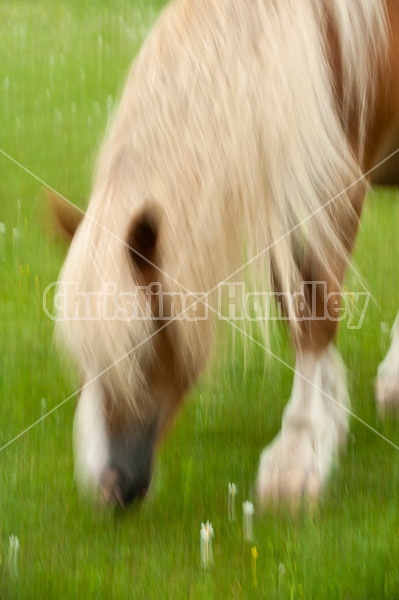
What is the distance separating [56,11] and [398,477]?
23.5 ft

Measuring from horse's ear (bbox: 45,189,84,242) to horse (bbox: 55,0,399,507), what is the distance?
7 cm

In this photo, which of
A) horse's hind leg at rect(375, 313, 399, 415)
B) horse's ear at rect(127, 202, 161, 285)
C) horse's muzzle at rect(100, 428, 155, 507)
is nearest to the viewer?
horse's ear at rect(127, 202, 161, 285)

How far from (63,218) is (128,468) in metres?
0.63

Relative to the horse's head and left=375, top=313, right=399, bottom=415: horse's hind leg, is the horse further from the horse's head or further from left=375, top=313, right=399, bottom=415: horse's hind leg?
left=375, top=313, right=399, bottom=415: horse's hind leg

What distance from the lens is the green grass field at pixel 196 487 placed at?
2.38 meters

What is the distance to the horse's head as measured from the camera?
7.11 ft

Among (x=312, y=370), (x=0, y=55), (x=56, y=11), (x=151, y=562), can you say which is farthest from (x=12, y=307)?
(x=56, y=11)

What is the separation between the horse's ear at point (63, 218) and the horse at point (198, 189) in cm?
7

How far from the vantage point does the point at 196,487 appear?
284 cm

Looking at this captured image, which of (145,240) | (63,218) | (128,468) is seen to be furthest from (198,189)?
(128,468)

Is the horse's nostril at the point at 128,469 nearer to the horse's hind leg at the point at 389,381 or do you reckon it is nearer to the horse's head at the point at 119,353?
the horse's head at the point at 119,353

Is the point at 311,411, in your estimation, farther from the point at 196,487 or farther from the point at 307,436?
the point at 196,487

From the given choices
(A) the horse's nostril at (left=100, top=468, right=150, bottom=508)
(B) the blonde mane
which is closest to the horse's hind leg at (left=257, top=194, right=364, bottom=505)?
(B) the blonde mane

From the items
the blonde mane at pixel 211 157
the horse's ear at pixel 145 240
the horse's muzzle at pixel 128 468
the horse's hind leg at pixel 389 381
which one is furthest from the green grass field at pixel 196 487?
the horse's ear at pixel 145 240
